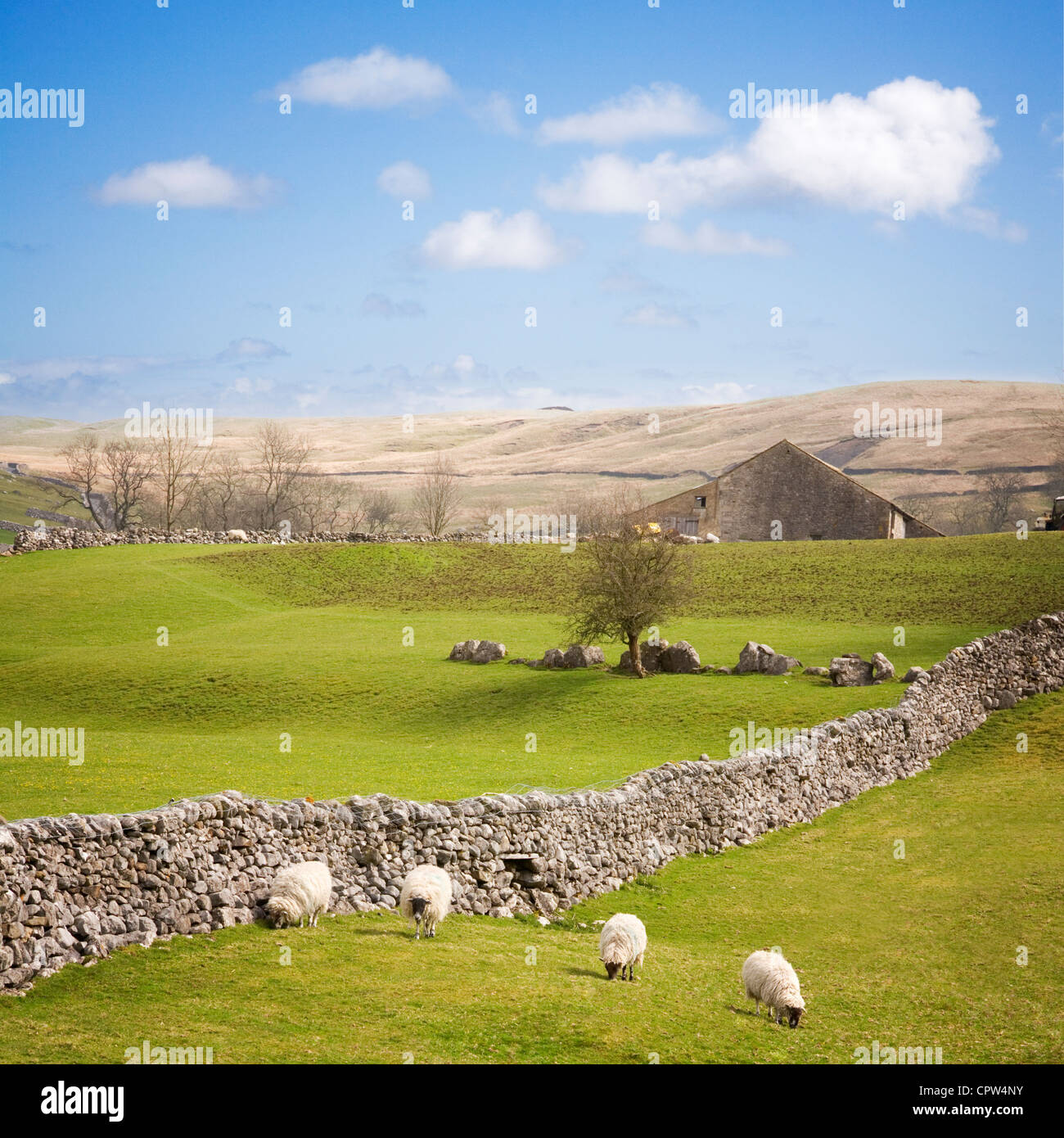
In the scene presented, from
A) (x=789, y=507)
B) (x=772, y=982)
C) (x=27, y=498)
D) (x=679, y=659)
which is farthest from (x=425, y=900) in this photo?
(x=27, y=498)

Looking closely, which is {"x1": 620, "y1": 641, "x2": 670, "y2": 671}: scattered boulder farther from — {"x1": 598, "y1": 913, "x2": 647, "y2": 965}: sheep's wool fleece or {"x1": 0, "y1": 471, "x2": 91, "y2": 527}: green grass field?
{"x1": 0, "y1": 471, "x2": 91, "y2": 527}: green grass field

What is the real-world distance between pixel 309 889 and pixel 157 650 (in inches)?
1334

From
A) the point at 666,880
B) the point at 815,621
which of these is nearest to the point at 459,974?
the point at 666,880

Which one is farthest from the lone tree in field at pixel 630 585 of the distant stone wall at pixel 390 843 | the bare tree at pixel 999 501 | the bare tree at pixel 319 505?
the bare tree at pixel 999 501

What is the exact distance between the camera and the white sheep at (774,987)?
1377 centimetres

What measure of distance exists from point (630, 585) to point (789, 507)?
45.2 meters

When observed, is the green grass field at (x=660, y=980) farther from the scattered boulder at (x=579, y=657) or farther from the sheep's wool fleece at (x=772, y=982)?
the scattered boulder at (x=579, y=657)

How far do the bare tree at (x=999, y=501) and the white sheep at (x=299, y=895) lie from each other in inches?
5160

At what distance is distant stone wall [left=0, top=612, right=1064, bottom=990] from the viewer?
41.1ft

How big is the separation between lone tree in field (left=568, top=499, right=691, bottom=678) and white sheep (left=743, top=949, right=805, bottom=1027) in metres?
26.9

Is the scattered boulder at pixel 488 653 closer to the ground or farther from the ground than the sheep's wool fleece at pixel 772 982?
farther from the ground

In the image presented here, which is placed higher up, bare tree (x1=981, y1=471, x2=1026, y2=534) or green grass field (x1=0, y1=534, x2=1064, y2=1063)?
bare tree (x1=981, y1=471, x2=1026, y2=534)

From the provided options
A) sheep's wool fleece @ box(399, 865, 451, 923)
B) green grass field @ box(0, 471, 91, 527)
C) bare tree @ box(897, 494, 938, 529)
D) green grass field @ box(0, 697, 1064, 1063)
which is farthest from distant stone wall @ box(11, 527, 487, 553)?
bare tree @ box(897, 494, 938, 529)

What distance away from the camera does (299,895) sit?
1470cm
